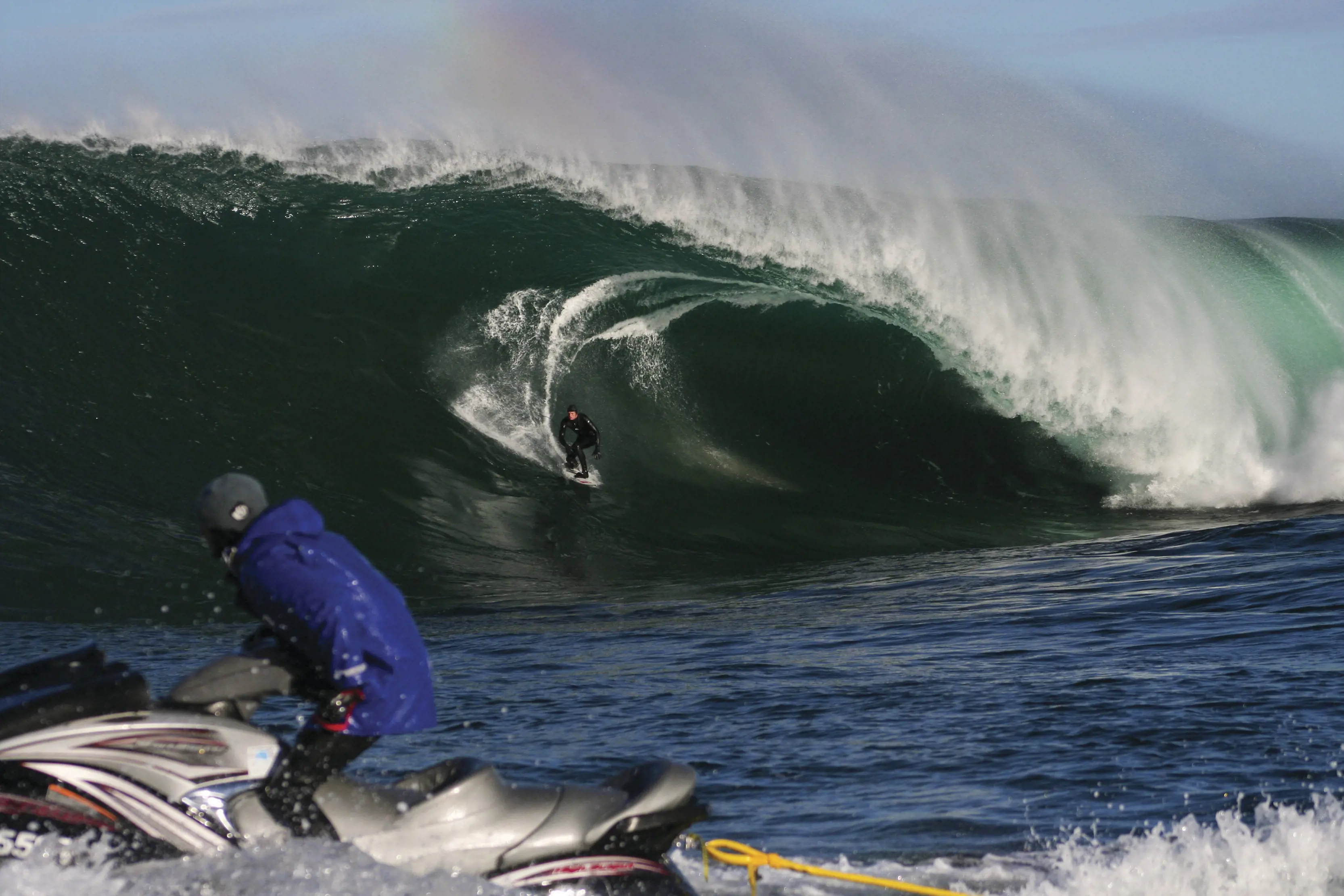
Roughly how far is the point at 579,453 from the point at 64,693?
12.0m

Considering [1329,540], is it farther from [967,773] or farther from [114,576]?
[114,576]

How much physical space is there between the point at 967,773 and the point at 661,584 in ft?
20.5

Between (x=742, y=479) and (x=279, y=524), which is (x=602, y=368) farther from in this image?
(x=279, y=524)

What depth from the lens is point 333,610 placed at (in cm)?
397

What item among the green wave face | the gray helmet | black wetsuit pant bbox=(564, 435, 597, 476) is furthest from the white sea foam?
the gray helmet

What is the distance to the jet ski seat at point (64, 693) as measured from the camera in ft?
13.0

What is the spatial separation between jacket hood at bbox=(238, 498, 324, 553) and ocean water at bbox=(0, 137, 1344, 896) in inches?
35.7

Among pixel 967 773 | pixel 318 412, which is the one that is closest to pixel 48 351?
pixel 318 412

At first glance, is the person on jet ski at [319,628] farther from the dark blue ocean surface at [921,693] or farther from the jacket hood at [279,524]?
the dark blue ocean surface at [921,693]

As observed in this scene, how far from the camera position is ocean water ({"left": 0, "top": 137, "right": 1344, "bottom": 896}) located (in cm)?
640

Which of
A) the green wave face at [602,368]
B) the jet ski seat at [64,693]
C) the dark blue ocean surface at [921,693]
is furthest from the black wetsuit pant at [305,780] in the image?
the green wave face at [602,368]

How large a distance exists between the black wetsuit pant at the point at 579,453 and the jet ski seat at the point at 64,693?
38.5ft

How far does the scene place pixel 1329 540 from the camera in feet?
39.7

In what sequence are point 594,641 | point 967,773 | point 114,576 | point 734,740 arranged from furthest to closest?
point 114,576, point 594,641, point 734,740, point 967,773
